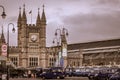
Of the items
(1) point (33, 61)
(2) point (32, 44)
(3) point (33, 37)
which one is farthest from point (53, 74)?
(2) point (32, 44)

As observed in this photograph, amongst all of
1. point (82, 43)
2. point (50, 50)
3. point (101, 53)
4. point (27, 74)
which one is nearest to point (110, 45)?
point (101, 53)

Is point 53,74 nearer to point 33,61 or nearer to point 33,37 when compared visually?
point 33,61

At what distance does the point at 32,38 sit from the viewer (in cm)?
12656

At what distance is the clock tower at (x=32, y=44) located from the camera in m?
125

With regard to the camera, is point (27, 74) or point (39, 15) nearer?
point (27, 74)

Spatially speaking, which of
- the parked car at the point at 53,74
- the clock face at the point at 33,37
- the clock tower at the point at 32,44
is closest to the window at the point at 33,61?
the clock tower at the point at 32,44

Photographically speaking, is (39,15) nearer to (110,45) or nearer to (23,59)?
(23,59)

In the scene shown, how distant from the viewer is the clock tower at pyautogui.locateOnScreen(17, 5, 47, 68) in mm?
125312

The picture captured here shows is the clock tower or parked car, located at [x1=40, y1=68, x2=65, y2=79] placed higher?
the clock tower

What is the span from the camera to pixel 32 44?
127125mm

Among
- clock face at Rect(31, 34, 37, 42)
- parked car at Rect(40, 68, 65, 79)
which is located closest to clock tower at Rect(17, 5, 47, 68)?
clock face at Rect(31, 34, 37, 42)

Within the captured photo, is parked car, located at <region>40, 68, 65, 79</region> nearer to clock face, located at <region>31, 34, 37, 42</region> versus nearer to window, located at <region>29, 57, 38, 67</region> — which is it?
window, located at <region>29, 57, 38, 67</region>

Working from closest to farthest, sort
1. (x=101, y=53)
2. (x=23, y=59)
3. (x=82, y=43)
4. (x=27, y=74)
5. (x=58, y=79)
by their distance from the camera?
(x=58, y=79)
(x=27, y=74)
(x=23, y=59)
(x=101, y=53)
(x=82, y=43)

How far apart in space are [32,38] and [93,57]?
4682 centimetres
